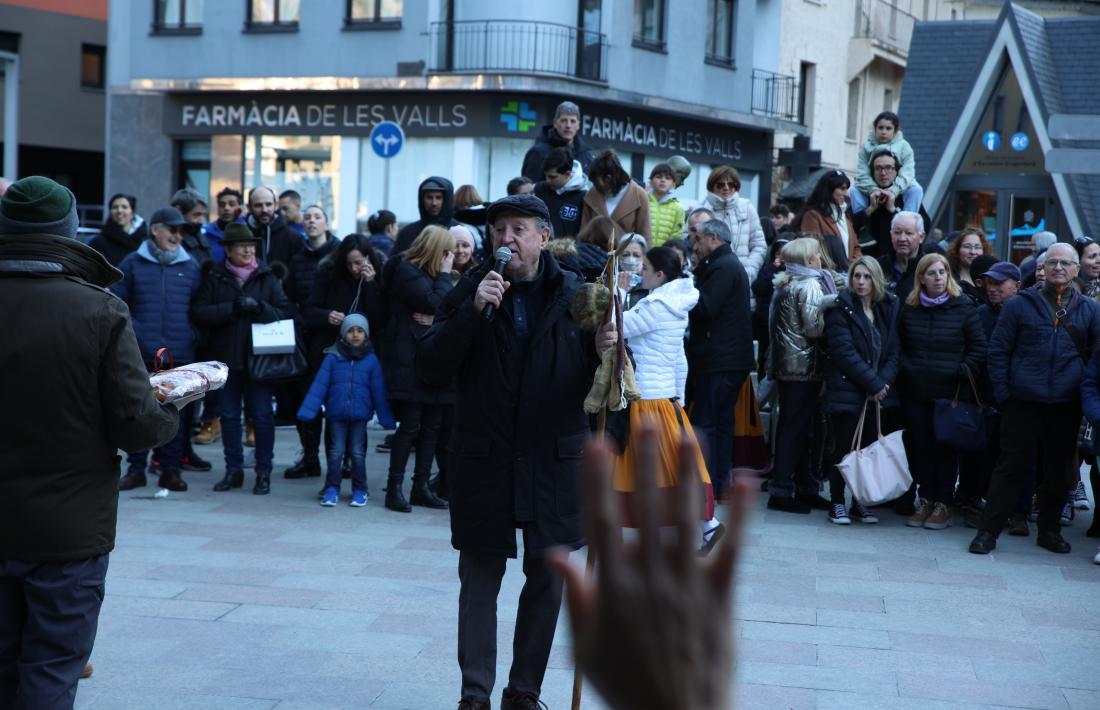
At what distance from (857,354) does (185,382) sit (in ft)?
21.4

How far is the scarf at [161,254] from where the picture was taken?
10.6 metres

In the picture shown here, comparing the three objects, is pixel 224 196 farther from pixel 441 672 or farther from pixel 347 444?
pixel 441 672

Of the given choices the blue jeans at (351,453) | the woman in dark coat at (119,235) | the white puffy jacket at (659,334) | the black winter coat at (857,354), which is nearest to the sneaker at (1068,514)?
the black winter coat at (857,354)

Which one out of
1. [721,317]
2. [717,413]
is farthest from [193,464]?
[721,317]

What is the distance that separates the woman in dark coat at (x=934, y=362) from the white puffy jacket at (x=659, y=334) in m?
2.18

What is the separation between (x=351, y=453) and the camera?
34.6 feet

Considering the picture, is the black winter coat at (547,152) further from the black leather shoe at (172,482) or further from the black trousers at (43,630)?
the black trousers at (43,630)

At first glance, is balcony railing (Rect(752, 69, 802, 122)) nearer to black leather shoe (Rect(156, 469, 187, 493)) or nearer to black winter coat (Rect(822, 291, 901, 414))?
black winter coat (Rect(822, 291, 901, 414))

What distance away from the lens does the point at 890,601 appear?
802 centimetres

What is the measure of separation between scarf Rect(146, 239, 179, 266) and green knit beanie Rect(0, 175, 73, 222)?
20.6 feet

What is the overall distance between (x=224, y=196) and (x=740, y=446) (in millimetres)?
5553

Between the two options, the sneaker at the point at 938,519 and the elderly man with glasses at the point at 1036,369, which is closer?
the elderly man with glasses at the point at 1036,369

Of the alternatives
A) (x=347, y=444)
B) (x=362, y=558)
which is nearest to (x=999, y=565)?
(x=362, y=558)

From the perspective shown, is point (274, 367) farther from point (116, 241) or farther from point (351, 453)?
point (116, 241)
